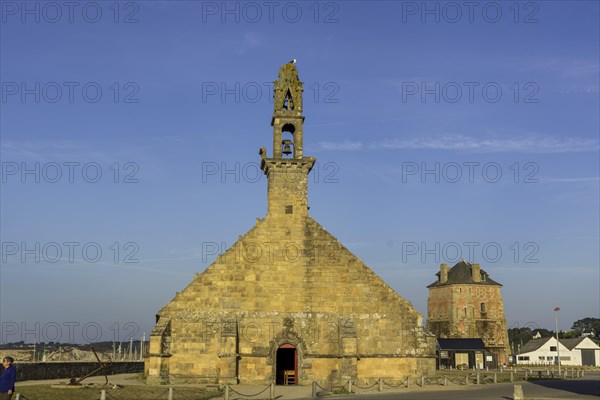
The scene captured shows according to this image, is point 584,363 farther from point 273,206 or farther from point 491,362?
point 273,206

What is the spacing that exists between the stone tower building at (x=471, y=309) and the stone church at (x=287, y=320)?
46.4 metres

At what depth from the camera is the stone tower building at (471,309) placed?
77188 millimetres

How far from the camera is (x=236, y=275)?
104 ft

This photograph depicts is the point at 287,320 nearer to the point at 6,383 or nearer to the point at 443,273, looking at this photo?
the point at 6,383

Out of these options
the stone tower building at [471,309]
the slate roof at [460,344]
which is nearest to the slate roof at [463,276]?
the stone tower building at [471,309]

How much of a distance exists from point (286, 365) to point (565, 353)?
230 feet

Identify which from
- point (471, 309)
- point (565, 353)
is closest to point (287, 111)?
point (471, 309)

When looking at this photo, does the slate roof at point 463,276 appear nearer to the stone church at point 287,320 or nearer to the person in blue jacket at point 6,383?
the stone church at point 287,320

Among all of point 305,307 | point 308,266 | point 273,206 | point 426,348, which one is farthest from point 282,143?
point 426,348

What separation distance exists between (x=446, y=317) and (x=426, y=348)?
50.7m

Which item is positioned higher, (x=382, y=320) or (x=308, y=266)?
(x=308, y=266)

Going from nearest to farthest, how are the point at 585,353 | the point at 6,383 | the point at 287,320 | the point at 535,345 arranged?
the point at 6,383, the point at 287,320, the point at 585,353, the point at 535,345

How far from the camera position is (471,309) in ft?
257

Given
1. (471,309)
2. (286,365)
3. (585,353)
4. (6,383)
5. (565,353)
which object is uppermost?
(471,309)
